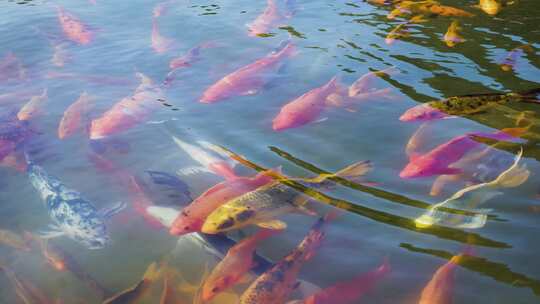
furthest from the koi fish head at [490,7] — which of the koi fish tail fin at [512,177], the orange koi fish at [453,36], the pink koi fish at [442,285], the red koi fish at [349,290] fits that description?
the red koi fish at [349,290]

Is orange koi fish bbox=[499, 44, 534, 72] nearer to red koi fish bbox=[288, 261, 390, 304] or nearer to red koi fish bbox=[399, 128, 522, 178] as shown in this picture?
red koi fish bbox=[399, 128, 522, 178]

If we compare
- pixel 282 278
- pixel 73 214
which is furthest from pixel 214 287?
pixel 73 214

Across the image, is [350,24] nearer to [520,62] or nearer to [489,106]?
[520,62]

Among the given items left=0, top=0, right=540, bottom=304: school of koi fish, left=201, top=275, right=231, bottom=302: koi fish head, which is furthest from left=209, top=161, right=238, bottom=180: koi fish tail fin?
left=201, top=275, right=231, bottom=302: koi fish head

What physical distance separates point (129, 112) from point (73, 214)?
4.95ft

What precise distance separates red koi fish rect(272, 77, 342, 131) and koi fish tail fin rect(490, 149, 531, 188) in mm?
1685

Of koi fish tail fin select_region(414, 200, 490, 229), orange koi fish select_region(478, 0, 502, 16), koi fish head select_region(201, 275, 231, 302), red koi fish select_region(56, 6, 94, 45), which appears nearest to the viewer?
koi fish head select_region(201, 275, 231, 302)

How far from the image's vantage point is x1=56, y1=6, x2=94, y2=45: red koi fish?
22.7 ft

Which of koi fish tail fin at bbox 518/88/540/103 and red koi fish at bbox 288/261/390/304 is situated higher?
koi fish tail fin at bbox 518/88/540/103

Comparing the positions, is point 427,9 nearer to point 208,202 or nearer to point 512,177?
point 512,177

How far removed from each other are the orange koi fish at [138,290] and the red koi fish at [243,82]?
237 centimetres

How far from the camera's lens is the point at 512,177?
341 cm

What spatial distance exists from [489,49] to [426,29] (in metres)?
0.99

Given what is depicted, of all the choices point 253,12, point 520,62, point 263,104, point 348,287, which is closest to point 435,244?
point 348,287
